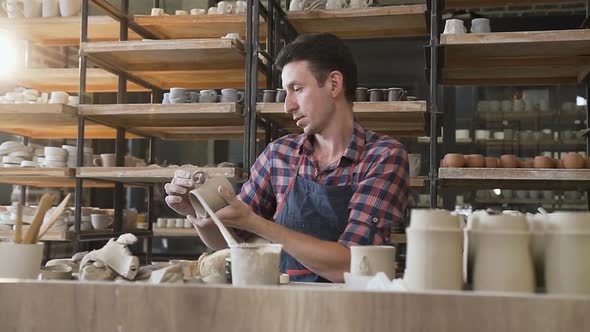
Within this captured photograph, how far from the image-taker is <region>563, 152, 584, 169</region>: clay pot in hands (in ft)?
11.6

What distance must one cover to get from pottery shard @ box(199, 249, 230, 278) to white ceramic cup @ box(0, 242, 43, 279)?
36cm

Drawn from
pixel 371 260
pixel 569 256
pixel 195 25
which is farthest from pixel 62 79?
pixel 569 256

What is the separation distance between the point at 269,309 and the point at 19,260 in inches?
25.0

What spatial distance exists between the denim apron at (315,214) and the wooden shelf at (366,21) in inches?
86.5

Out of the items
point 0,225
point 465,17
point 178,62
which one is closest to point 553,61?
point 465,17

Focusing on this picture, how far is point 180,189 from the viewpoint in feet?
5.68

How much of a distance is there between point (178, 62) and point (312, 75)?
2484 millimetres

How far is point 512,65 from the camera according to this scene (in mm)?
4148

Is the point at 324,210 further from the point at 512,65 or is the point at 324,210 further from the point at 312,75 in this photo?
the point at 512,65

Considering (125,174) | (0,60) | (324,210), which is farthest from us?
(0,60)

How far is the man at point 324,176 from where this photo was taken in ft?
6.43

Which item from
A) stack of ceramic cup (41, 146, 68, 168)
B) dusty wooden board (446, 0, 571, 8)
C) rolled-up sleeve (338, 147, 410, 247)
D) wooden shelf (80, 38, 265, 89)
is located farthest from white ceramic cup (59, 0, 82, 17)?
rolled-up sleeve (338, 147, 410, 247)

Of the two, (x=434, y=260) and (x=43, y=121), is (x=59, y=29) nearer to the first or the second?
(x=43, y=121)

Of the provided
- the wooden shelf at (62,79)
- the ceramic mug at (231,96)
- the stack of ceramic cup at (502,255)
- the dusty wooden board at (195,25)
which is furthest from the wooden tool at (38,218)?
the wooden shelf at (62,79)
